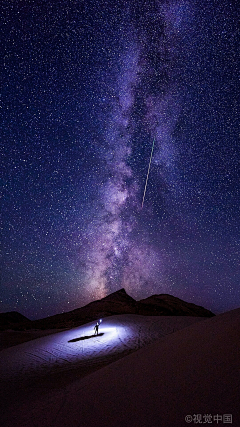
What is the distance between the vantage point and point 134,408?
3.59 m

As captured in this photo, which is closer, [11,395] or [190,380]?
[190,380]

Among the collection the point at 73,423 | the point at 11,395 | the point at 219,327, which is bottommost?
the point at 11,395

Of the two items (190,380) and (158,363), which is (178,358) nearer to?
(158,363)

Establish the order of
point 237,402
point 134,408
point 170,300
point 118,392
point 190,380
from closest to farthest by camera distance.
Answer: point 237,402, point 134,408, point 190,380, point 118,392, point 170,300

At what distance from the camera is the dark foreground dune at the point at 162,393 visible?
3156mm

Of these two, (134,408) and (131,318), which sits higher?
(131,318)

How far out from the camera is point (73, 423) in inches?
145

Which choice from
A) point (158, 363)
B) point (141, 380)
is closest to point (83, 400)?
point (141, 380)

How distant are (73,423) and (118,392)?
86 centimetres

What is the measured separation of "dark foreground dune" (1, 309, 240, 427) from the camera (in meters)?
3.16

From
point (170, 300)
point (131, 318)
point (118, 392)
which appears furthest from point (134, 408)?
point (170, 300)

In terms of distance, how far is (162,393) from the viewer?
12.3 feet

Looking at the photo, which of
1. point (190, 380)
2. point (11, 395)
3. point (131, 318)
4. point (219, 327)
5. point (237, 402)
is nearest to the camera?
point (237, 402)

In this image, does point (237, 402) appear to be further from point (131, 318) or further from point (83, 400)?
point (131, 318)
